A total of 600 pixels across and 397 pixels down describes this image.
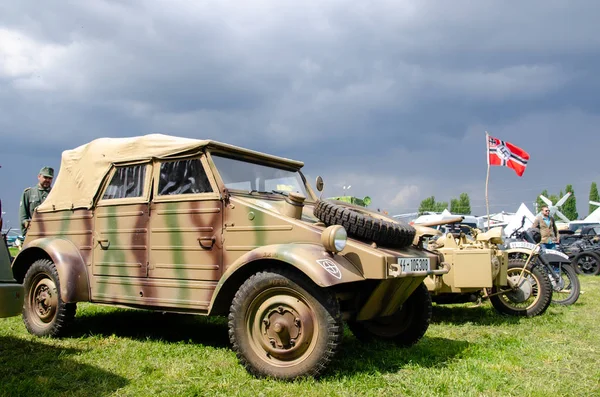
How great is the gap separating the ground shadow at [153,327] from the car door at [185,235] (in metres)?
0.80

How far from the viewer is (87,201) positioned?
19.2ft

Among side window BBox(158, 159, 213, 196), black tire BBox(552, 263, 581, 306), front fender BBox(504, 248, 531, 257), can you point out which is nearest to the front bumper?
side window BBox(158, 159, 213, 196)

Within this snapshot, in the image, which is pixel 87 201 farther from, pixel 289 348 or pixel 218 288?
pixel 289 348

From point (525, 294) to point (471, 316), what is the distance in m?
0.81

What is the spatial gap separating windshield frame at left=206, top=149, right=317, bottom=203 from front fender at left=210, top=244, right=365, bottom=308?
2.62 feet

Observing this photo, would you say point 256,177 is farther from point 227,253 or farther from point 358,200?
point 358,200

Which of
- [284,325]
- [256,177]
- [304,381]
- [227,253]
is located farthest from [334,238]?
[256,177]

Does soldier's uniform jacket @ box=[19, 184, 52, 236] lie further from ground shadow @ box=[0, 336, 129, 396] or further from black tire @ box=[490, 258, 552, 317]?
black tire @ box=[490, 258, 552, 317]

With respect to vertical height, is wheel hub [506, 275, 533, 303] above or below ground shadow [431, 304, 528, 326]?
above

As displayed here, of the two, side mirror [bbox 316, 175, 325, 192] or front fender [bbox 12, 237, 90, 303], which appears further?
side mirror [bbox 316, 175, 325, 192]

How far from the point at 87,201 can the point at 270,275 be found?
2.60 m

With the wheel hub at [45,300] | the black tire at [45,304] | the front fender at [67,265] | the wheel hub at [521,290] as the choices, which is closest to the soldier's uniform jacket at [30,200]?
the front fender at [67,265]

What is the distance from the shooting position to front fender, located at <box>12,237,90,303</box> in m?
5.60

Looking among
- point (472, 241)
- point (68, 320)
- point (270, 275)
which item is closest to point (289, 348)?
point (270, 275)
